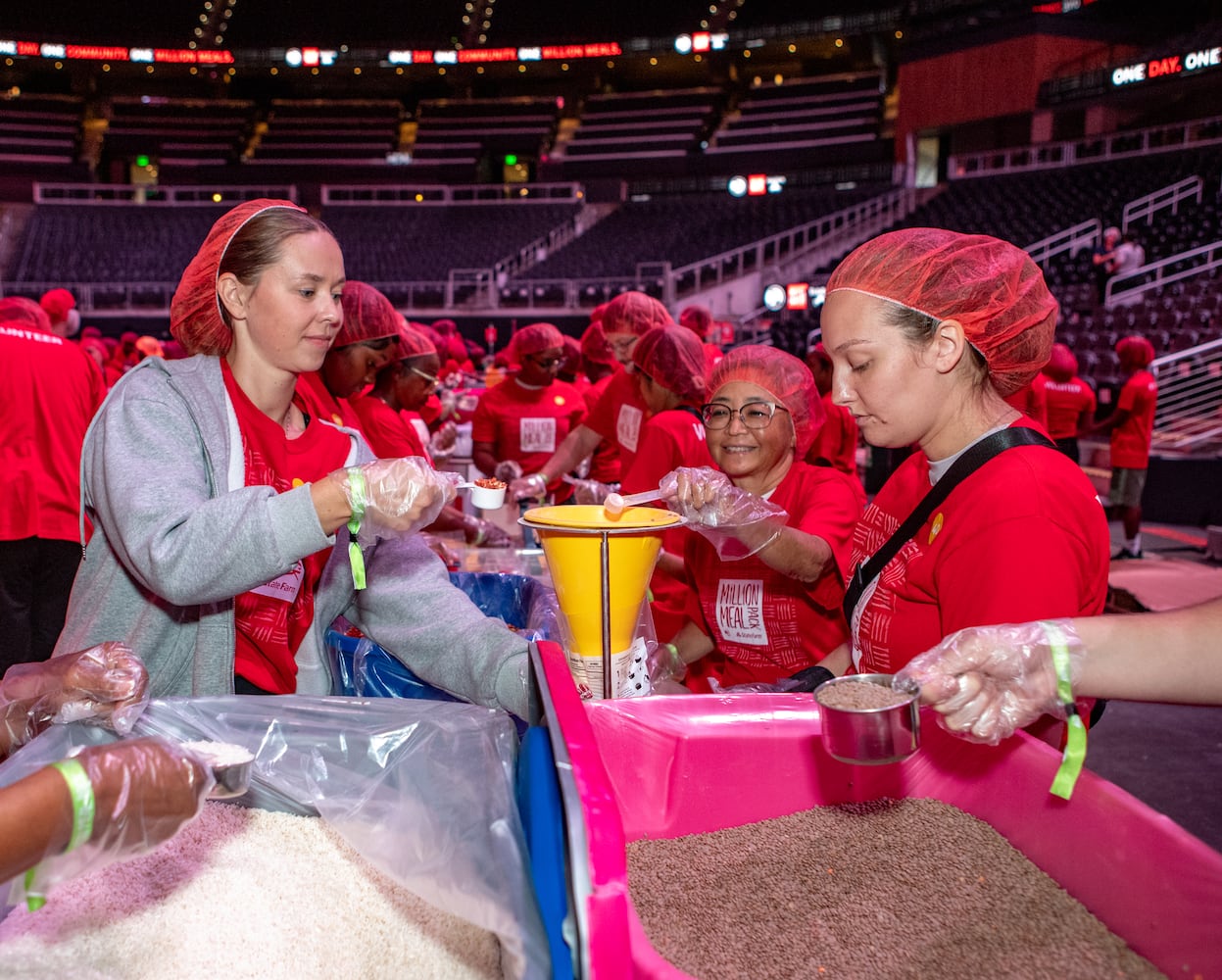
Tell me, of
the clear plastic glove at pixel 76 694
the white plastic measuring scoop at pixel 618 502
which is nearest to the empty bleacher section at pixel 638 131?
the white plastic measuring scoop at pixel 618 502

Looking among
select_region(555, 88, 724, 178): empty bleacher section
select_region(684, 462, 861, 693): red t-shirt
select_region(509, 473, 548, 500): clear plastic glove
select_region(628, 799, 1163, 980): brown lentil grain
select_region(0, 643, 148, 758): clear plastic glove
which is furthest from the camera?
select_region(555, 88, 724, 178): empty bleacher section

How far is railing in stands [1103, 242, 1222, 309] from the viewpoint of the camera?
13352mm

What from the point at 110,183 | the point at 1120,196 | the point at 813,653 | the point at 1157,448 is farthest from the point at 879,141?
the point at 813,653

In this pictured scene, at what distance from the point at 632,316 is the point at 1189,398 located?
8397mm

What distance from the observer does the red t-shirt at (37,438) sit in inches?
129

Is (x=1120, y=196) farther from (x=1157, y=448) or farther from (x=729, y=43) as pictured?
(x=729, y=43)

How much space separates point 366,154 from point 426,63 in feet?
10.4

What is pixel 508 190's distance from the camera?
25812 millimetres

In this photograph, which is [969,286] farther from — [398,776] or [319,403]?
[319,403]

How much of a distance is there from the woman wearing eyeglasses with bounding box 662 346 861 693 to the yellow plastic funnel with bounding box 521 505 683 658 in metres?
0.32

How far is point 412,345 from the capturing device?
11.9 feet

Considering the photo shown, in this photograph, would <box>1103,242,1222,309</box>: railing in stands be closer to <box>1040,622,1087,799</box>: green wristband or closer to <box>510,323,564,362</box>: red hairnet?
<box>510,323,564,362</box>: red hairnet

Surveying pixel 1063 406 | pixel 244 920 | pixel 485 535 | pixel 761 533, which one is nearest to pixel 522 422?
pixel 485 535

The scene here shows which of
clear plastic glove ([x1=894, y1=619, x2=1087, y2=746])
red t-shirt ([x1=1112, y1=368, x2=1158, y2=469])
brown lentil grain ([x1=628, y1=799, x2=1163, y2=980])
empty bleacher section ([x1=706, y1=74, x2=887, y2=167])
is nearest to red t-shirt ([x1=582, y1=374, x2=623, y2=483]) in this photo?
brown lentil grain ([x1=628, y1=799, x2=1163, y2=980])
